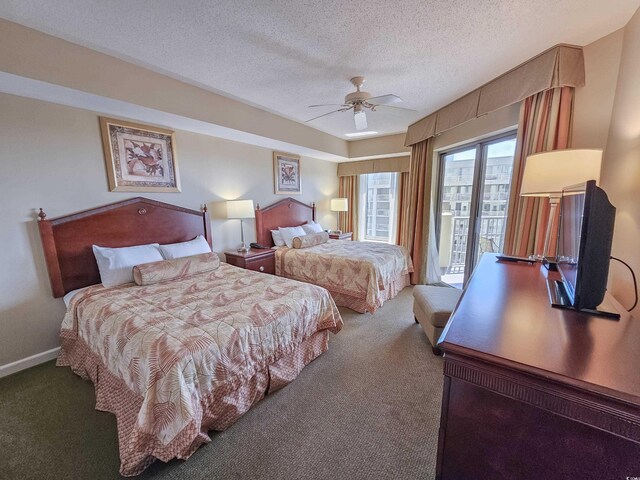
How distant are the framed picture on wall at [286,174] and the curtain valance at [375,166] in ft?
4.40

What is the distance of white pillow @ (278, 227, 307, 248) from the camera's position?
4224mm

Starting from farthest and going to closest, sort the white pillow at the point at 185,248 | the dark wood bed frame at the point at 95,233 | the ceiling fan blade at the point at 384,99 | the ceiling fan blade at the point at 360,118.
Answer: the white pillow at the point at 185,248 → the ceiling fan blade at the point at 360,118 → the ceiling fan blade at the point at 384,99 → the dark wood bed frame at the point at 95,233

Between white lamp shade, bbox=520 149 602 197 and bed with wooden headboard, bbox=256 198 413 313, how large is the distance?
1.76 meters

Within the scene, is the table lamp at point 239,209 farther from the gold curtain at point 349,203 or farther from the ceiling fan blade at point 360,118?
the gold curtain at point 349,203

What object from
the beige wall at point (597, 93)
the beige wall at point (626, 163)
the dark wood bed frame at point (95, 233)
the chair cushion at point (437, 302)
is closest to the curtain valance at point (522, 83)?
the beige wall at point (597, 93)

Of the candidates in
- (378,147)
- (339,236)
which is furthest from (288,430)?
(378,147)

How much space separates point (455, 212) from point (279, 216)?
9.53 feet

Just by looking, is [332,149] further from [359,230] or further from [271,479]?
[271,479]

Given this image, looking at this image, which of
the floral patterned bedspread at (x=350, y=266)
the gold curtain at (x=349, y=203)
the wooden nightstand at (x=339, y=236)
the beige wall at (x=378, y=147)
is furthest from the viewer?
the gold curtain at (x=349, y=203)

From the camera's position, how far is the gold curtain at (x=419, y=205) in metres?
4.08

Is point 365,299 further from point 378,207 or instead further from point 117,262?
point 378,207

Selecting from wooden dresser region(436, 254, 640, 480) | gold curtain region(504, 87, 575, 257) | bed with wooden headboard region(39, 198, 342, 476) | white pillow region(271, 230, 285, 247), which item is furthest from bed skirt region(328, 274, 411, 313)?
wooden dresser region(436, 254, 640, 480)

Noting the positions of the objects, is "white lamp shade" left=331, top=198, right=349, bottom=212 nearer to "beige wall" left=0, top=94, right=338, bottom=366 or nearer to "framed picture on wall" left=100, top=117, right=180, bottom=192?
"framed picture on wall" left=100, top=117, right=180, bottom=192

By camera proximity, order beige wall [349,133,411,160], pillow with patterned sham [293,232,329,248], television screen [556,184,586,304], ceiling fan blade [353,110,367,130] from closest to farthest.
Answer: television screen [556,184,586,304], ceiling fan blade [353,110,367,130], pillow with patterned sham [293,232,329,248], beige wall [349,133,411,160]
